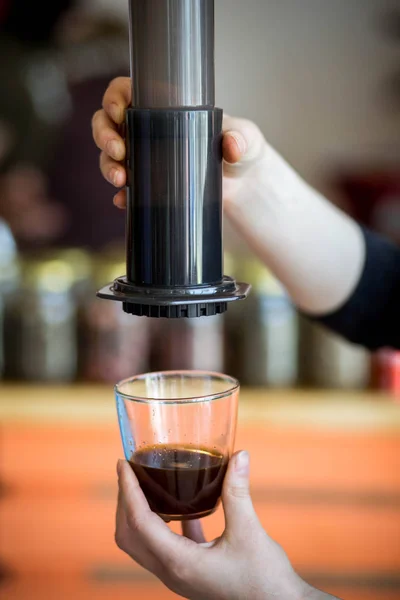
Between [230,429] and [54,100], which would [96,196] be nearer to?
[54,100]

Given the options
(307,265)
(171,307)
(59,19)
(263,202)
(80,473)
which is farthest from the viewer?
(59,19)

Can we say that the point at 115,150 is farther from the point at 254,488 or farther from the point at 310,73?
the point at 310,73

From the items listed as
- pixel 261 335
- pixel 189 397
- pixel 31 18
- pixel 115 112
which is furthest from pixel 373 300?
pixel 31 18

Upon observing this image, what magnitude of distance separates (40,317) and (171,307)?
151 centimetres

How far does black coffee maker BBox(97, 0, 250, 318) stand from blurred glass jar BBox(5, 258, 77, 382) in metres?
1.46

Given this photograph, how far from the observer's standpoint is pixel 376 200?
2.17 metres

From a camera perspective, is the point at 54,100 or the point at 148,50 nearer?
the point at 148,50

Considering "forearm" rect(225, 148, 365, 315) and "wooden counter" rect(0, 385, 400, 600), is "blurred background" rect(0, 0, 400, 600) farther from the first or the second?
"forearm" rect(225, 148, 365, 315)

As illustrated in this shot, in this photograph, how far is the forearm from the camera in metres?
1.04

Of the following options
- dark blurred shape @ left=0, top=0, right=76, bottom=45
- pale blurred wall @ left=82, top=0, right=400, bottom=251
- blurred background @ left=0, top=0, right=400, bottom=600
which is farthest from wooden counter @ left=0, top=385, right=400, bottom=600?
dark blurred shape @ left=0, top=0, right=76, bottom=45

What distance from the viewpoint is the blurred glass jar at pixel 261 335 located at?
2027 mm

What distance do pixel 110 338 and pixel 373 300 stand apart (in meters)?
0.93

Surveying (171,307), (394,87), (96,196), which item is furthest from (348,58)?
(171,307)

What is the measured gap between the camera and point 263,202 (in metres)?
1.05
